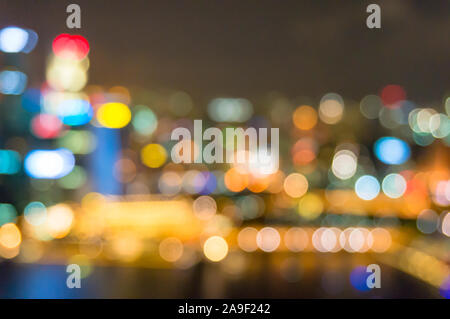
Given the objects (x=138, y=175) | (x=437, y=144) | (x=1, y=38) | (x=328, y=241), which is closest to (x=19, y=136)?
(x=138, y=175)

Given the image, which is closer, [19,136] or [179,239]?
[179,239]

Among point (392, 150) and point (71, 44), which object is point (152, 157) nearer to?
→ point (392, 150)

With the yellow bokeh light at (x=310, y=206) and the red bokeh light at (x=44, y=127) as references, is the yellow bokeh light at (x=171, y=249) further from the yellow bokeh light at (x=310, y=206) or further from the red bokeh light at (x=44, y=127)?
the red bokeh light at (x=44, y=127)

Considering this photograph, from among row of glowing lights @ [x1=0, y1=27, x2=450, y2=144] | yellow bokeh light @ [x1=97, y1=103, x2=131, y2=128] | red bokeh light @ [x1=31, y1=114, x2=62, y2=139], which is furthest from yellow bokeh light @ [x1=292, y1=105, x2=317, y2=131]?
red bokeh light @ [x1=31, y1=114, x2=62, y2=139]

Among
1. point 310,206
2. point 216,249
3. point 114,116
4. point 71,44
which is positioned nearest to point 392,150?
point 310,206

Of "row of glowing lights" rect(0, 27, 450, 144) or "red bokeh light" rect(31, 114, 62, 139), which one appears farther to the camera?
"red bokeh light" rect(31, 114, 62, 139)

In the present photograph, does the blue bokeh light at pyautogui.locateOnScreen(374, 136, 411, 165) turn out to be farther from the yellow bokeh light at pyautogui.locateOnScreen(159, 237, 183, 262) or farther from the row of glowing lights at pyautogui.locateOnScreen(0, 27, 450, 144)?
the yellow bokeh light at pyautogui.locateOnScreen(159, 237, 183, 262)

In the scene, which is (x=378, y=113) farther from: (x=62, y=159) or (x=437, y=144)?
(x=62, y=159)

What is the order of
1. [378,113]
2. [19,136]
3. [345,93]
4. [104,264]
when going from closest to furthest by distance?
[345,93]
[104,264]
[378,113]
[19,136]
